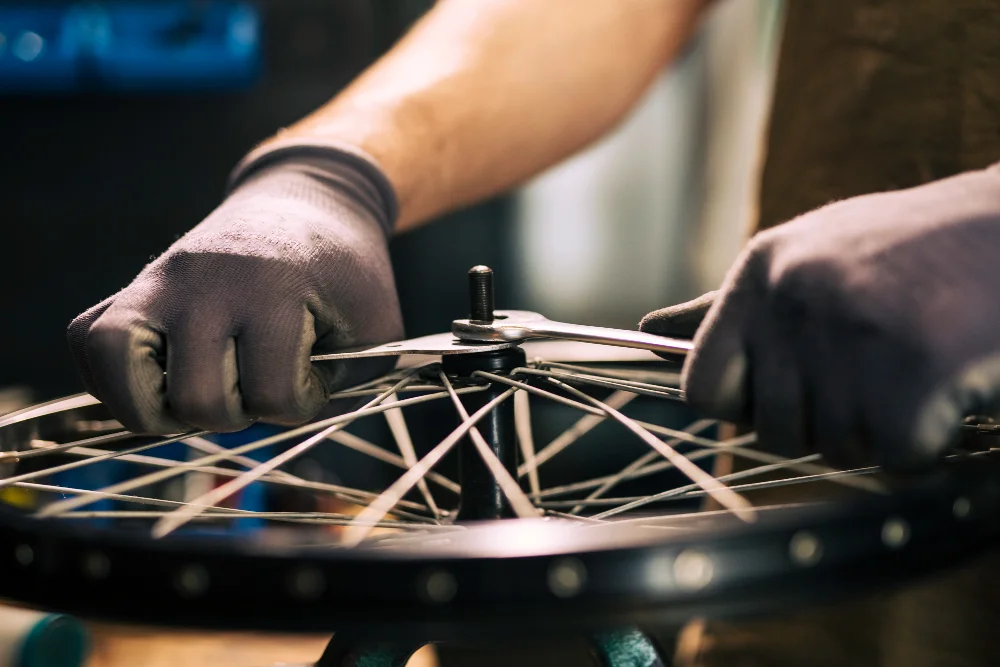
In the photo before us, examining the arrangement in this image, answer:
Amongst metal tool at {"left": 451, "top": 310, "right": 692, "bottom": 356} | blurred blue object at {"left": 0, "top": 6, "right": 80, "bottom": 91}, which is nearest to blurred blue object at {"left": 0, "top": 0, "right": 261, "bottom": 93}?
blurred blue object at {"left": 0, "top": 6, "right": 80, "bottom": 91}

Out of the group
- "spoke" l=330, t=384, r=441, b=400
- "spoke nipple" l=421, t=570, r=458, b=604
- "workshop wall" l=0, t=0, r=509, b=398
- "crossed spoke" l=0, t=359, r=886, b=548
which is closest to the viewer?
"spoke nipple" l=421, t=570, r=458, b=604

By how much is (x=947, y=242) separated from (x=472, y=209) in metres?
1.30

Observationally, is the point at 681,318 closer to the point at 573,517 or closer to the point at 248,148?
the point at 573,517

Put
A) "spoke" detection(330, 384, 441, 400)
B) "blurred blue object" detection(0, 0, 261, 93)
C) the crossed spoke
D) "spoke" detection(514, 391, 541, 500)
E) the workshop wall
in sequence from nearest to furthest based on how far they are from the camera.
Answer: the crossed spoke, "spoke" detection(330, 384, 441, 400), "spoke" detection(514, 391, 541, 500), "blurred blue object" detection(0, 0, 261, 93), the workshop wall

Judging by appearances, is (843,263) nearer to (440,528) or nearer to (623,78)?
(440,528)

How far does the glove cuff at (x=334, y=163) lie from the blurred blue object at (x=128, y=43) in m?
0.80

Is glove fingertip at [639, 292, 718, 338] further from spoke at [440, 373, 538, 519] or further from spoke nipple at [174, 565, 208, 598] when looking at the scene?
spoke nipple at [174, 565, 208, 598]

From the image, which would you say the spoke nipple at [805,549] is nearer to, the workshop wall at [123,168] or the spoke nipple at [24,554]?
the spoke nipple at [24,554]

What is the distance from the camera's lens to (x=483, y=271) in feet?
1.37

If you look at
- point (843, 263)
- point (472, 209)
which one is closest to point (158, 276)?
point (843, 263)

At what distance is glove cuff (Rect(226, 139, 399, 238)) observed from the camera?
55 centimetres

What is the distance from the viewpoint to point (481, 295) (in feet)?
1.37

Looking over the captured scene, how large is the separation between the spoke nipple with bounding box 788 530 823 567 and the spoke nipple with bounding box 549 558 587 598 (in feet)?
0.18

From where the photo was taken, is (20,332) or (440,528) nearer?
(440,528)
